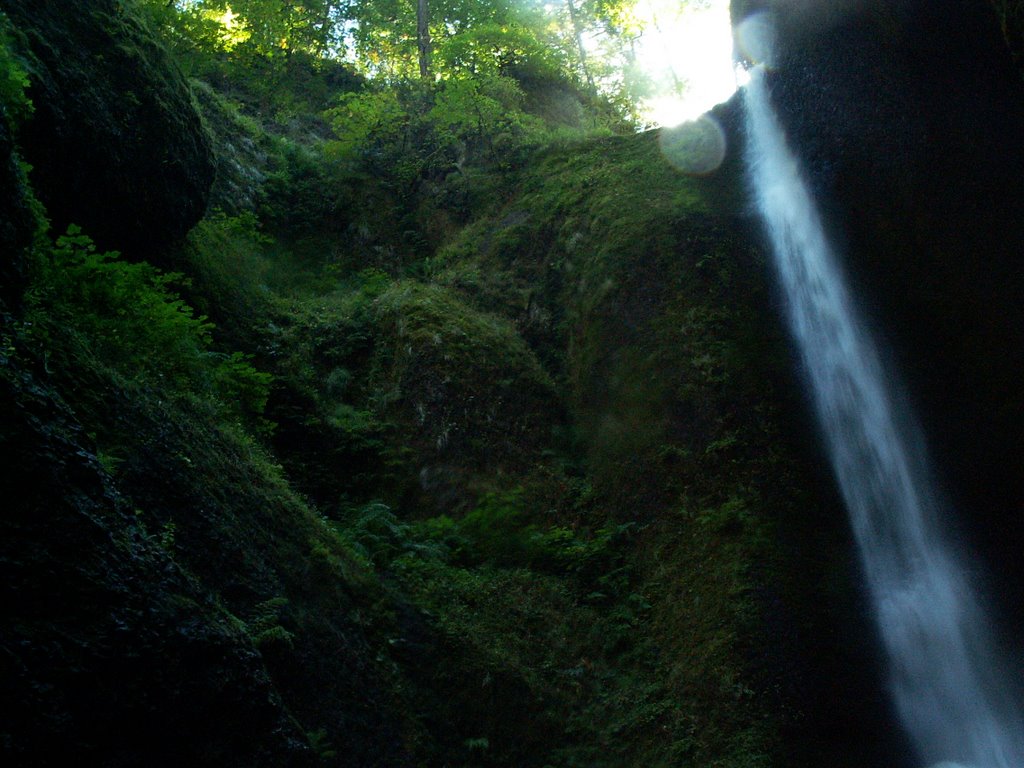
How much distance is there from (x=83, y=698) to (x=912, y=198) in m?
10.8

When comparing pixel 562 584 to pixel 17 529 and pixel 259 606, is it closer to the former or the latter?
pixel 259 606

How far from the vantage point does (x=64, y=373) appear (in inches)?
227

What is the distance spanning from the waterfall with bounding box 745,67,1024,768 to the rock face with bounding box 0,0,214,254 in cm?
875

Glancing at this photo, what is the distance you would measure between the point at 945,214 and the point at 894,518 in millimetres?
4118

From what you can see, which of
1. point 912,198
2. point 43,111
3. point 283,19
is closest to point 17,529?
point 43,111

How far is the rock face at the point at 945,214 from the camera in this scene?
9789mm

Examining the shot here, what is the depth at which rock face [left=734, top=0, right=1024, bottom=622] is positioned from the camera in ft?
32.1

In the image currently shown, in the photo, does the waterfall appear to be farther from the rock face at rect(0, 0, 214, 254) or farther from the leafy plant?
the rock face at rect(0, 0, 214, 254)

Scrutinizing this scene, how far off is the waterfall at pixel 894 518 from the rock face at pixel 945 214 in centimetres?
44

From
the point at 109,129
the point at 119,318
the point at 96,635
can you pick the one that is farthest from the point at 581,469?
the point at 96,635

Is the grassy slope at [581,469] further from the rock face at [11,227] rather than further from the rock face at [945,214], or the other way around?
the rock face at [11,227]

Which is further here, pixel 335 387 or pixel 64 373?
pixel 335 387

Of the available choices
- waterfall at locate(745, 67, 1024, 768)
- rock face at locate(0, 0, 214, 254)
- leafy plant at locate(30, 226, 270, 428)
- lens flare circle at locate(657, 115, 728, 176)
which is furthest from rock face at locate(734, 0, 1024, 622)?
rock face at locate(0, 0, 214, 254)

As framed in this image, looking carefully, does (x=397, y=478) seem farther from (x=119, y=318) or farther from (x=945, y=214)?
(x=945, y=214)
